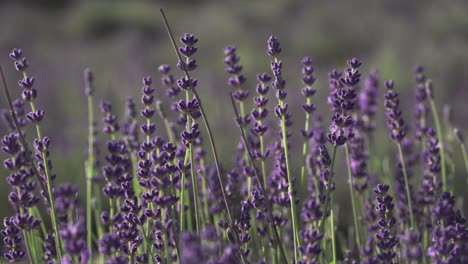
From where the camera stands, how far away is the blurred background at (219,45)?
8.84 metres

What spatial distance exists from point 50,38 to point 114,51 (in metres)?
2.43

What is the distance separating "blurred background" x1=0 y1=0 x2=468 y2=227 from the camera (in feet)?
29.0

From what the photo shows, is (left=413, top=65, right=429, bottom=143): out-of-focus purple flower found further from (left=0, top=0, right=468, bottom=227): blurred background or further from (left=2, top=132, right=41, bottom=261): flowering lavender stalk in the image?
(left=0, top=0, right=468, bottom=227): blurred background

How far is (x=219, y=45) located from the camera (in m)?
13.5

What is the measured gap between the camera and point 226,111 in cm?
914

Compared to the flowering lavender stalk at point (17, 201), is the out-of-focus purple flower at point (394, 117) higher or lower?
higher

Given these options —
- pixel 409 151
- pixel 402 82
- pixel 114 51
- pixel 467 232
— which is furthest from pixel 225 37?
pixel 467 232

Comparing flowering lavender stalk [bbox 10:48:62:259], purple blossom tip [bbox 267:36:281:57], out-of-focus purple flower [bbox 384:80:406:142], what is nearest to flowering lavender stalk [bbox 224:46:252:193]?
purple blossom tip [bbox 267:36:281:57]

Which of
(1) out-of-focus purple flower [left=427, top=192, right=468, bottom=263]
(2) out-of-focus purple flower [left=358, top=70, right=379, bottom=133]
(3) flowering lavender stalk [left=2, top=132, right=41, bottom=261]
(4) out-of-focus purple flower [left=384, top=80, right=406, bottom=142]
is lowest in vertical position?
(1) out-of-focus purple flower [left=427, top=192, right=468, bottom=263]

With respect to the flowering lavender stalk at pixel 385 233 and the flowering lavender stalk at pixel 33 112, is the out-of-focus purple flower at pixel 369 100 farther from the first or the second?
the flowering lavender stalk at pixel 33 112

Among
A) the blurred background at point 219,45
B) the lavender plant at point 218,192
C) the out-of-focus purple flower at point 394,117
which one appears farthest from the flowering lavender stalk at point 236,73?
the blurred background at point 219,45

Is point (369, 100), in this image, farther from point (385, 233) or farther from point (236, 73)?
point (385, 233)

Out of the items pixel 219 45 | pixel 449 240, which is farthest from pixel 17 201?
pixel 219 45

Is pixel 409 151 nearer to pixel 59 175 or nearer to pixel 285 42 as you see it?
pixel 59 175
